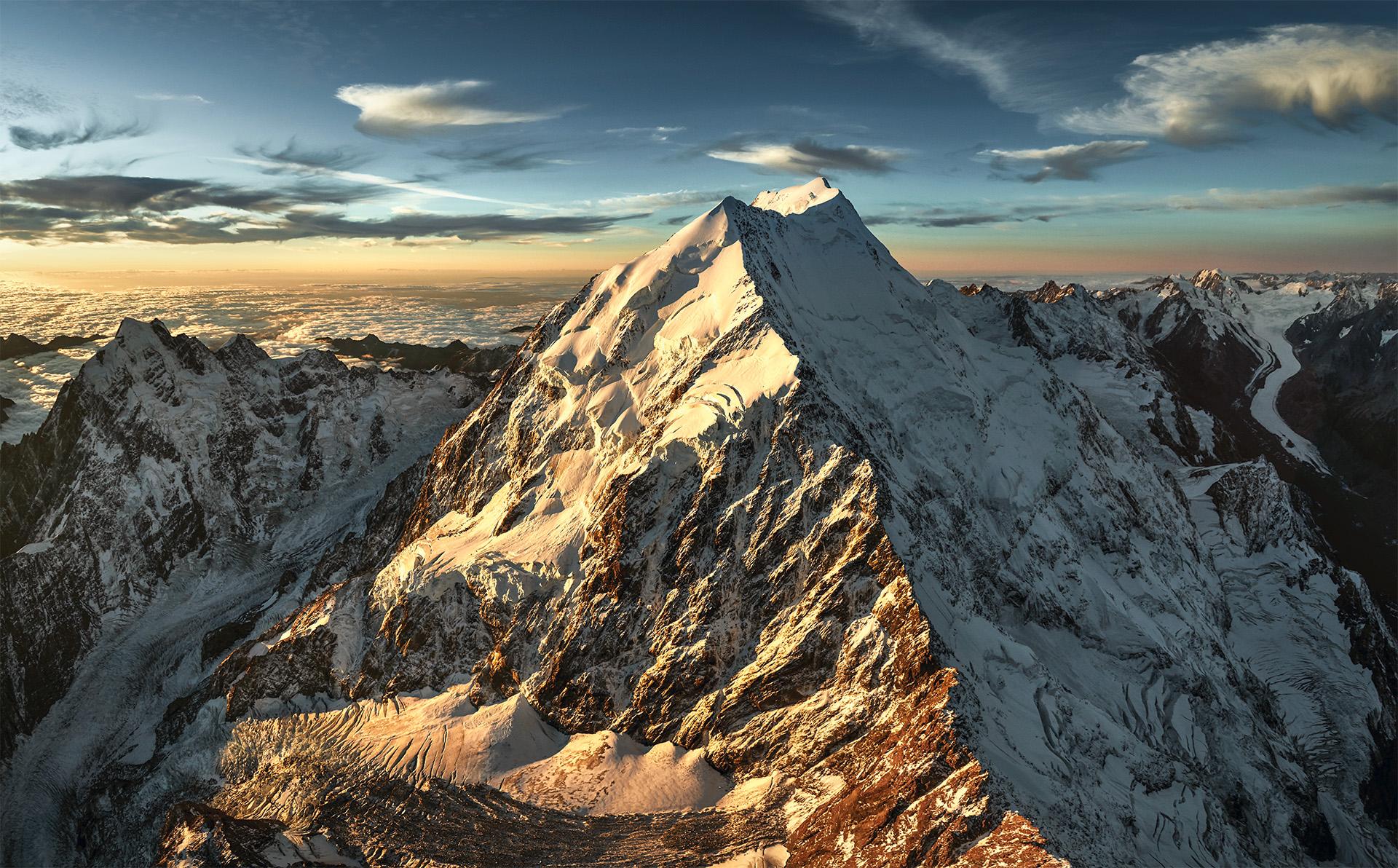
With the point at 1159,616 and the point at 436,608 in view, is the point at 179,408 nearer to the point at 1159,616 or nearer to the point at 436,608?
the point at 436,608

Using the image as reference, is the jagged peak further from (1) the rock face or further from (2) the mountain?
(2) the mountain

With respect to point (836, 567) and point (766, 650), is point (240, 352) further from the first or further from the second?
point (836, 567)

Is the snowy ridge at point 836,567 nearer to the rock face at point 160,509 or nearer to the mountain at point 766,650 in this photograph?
the mountain at point 766,650

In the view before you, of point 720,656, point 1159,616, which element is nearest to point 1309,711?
point 1159,616

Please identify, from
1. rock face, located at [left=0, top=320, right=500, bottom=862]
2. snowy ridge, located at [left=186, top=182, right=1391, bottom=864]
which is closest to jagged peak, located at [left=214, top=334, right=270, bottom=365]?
rock face, located at [left=0, top=320, right=500, bottom=862]

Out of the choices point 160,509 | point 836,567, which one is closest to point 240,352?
point 160,509

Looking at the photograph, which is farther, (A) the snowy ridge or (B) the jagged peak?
(B) the jagged peak

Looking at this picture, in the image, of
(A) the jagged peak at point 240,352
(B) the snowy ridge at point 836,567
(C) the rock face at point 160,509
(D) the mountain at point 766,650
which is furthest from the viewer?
(A) the jagged peak at point 240,352

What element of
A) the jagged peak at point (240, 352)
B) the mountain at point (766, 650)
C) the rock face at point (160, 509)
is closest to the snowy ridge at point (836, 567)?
the mountain at point (766, 650)
